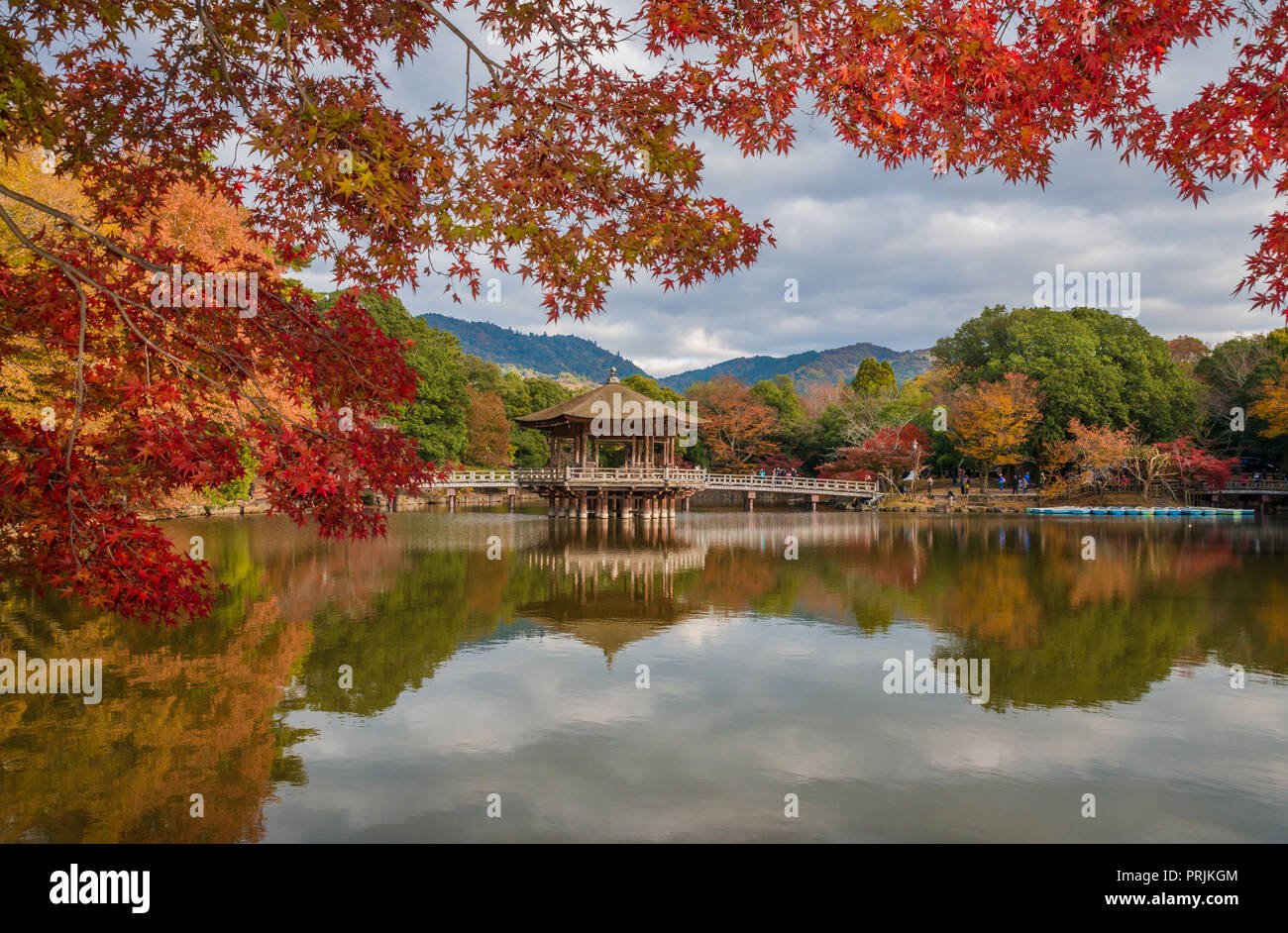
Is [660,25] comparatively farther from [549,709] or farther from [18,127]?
[549,709]

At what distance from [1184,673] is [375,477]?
7480mm

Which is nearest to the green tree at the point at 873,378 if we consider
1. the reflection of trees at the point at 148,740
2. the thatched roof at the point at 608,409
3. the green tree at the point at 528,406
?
the green tree at the point at 528,406

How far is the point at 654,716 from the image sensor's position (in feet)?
19.8

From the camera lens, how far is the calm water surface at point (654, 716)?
4.29m

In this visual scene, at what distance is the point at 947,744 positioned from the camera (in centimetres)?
536

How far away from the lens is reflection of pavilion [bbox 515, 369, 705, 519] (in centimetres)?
2597

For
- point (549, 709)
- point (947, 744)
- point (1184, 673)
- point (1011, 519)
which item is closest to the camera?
point (947, 744)

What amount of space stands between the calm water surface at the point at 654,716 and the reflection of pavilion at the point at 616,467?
13.5 metres

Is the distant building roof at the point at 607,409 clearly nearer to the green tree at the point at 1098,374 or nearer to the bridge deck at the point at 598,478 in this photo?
the bridge deck at the point at 598,478

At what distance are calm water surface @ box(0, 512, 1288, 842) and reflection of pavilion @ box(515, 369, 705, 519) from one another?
44.3 ft
